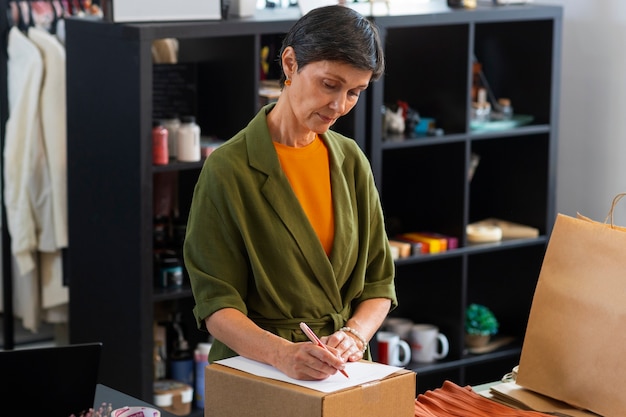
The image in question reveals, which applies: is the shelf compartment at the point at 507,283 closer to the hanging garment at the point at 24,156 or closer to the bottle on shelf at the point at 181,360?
the bottle on shelf at the point at 181,360

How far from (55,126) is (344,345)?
2.40m

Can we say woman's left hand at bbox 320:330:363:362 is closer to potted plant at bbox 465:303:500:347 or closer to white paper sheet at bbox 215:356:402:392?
white paper sheet at bbox 215:356:402:392

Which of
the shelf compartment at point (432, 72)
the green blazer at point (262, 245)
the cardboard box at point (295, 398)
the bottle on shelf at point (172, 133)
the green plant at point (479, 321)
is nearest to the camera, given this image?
the cardboard box at point (295, 398)

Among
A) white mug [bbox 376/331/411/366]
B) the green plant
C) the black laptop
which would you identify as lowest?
white mug [bbox 376/331/411/366]

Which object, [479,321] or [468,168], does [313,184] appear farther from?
[479,321]

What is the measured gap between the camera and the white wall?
12.8ft

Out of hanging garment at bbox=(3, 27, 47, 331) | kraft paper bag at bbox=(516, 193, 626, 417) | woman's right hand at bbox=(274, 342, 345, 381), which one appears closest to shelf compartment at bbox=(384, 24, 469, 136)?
hanging garment at bbox=(3, 27, 47, 331)

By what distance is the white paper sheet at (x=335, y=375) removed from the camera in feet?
5.39

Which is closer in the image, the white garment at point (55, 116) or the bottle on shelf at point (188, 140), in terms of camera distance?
the bottle on shelf at point (188, 140)

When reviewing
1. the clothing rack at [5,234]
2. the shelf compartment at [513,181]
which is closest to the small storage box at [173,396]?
the clothing rack at [5,234]

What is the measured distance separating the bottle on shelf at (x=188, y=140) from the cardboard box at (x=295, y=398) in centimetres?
155

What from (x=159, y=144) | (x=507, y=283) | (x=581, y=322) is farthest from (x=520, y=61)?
(x=581, y=322)

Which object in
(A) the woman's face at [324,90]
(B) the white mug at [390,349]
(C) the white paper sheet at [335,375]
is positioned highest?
(A) the woman's face at [324,90]

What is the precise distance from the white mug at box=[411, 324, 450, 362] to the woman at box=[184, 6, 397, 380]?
5.99 ft
